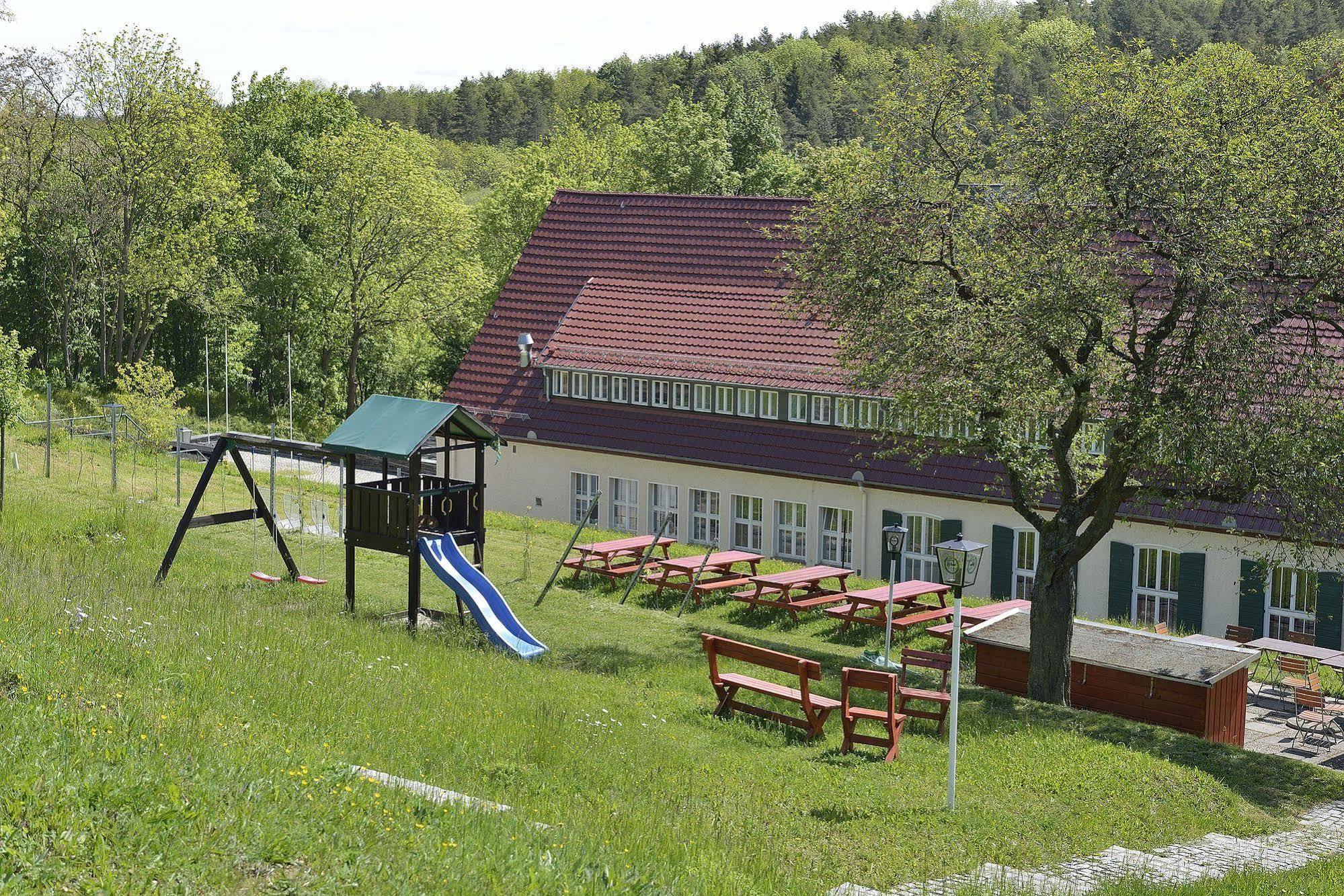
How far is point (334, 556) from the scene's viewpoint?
2459cm

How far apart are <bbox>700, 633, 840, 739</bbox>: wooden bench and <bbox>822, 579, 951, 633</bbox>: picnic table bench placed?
5.91 meters

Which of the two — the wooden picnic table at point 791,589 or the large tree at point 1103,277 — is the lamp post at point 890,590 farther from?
the wooden picnic table at point 791,589

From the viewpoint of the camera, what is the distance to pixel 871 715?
44.5 feet

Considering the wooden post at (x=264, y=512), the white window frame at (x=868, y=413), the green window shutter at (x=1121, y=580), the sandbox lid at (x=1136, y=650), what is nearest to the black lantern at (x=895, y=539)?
the sandbox lid at (x=1136, y=650)

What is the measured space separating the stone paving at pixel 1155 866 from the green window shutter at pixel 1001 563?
13.2 meters

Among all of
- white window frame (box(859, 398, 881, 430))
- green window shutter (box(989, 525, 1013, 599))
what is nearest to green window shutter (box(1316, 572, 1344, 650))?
green window shutter (box(989, 525, 1013, 599))

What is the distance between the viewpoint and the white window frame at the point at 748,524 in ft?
99.0

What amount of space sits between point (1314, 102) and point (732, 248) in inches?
743

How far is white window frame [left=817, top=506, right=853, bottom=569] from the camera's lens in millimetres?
28750

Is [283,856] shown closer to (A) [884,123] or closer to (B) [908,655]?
(B) [908,655]

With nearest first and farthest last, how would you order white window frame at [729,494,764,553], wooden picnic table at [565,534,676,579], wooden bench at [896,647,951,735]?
wooden bench at [896,647,951,735] → wooden picnic table at [565,534,676,579] → white window frame at [729,494,764,553]

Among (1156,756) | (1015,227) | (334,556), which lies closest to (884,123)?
(1015,227)

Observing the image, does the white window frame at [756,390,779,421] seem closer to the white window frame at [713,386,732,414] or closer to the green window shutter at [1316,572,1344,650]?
the white window frame at [713,386,732,414]

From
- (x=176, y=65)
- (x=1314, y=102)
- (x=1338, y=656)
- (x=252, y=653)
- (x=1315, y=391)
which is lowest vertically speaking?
(x=1338, y=656)
